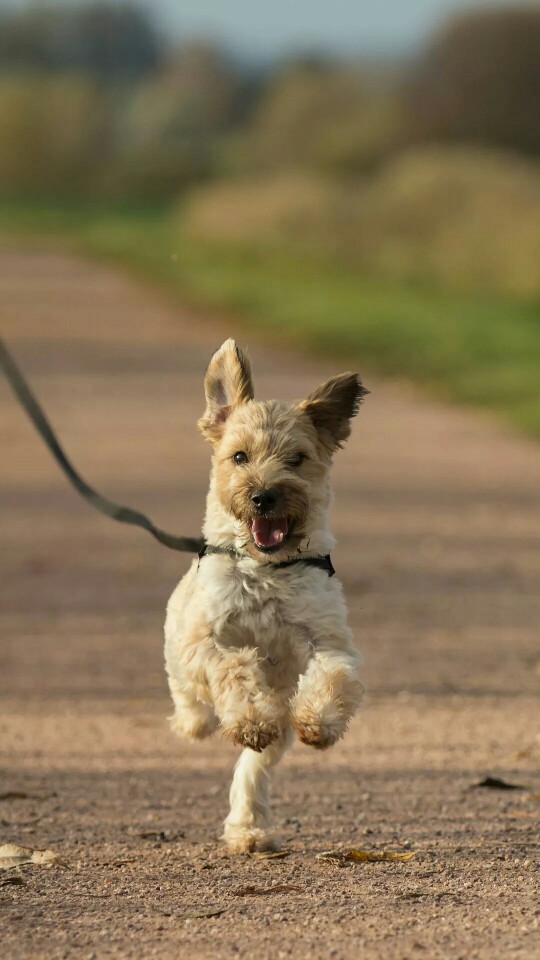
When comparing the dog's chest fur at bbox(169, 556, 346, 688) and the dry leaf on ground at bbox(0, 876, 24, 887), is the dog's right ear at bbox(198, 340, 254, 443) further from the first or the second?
the dry leaf on ground at bbox(0, 876, 24, 887)

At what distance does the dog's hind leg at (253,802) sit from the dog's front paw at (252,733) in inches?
19.9

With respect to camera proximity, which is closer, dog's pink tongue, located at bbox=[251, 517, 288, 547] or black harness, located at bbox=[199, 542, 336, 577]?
dog's pink tongue, located at bbox=[251, 517, 288, 547]

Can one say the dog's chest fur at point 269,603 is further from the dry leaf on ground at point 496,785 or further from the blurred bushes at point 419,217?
the blurred bushes at point 419,217

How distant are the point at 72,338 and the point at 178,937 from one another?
86.3 feet

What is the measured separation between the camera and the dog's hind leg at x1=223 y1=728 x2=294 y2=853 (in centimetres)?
599

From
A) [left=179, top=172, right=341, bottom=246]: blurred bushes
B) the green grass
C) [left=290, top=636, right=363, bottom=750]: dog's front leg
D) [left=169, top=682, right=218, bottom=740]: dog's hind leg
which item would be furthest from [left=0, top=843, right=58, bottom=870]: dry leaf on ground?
[left=179, top=172, right=341, bottom=246]: blurred bushes

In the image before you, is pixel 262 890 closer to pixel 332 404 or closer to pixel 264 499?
pixel 264 499

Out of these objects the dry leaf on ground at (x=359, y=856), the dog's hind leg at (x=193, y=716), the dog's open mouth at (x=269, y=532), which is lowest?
the dry leaf on ground at (x=359, y=856)

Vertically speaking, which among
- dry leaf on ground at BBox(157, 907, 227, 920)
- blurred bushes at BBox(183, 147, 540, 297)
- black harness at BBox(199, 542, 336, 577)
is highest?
blurred bushes at BBox(183, 147, 540, 297)

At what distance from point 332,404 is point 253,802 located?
1.39 m

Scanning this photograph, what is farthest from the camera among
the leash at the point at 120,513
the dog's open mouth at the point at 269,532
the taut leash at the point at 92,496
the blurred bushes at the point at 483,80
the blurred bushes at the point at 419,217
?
the blurred bushes at the point at 483,80

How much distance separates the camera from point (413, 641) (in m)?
10.4

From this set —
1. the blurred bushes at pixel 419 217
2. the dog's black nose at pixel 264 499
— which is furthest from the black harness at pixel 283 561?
the blurred bushes at pixel 419 217

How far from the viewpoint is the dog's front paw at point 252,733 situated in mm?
5422
